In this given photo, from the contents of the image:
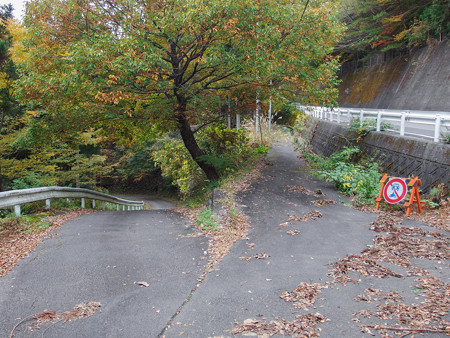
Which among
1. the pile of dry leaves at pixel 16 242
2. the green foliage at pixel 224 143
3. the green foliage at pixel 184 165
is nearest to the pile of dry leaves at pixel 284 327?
the pile of dry leaves at pixel 16 242

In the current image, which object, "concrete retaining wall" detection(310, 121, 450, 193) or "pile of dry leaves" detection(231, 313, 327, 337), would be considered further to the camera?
"concrete retaining wall" detection(310, 121, 450, 193)

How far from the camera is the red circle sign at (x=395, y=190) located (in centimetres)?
788

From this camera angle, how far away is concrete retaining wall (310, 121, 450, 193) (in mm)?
8094

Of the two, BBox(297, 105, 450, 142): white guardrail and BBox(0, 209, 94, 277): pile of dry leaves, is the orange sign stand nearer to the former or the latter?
BBox(297, 105, 450, 142): white guardrail

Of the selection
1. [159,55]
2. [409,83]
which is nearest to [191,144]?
[159,55]

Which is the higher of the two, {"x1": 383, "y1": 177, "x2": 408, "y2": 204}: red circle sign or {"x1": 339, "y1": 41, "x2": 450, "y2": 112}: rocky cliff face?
{"x1": 339, "y1": 41, "x2": 450, "y2": 112}: rocky cliff face

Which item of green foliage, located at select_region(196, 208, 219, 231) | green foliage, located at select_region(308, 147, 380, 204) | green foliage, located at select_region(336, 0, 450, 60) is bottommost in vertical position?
green foliage, located at select_region(196, 208, 219, 231)

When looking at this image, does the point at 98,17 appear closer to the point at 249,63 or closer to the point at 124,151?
the point at 249,63

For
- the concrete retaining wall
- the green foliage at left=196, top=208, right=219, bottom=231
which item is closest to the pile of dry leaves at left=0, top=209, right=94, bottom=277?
the green foliage at left=196, top=208, right=219, bottom=231

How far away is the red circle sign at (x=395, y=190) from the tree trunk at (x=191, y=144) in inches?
265

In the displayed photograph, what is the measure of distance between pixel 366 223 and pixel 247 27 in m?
6.16

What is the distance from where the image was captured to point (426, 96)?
23.7 m

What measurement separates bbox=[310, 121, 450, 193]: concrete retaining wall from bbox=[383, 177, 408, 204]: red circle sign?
92cm

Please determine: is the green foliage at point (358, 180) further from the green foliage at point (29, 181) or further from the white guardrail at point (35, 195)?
the green foliage at point (29, 181)
